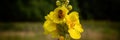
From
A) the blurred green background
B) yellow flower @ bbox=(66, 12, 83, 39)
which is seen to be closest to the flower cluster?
yellow flower @ bbox=(66, 12, 83, 39)

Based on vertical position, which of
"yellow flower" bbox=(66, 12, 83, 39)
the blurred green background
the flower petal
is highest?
"yellow flower" bbox=(66, 12, 83, 39)

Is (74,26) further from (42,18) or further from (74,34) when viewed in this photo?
(42,18)

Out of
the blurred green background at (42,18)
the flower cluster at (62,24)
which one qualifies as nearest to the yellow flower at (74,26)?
the flower cluster at (62,24)

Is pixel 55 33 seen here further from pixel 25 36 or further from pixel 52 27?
pixel 25 36

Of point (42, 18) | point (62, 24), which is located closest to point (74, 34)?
point (62, 24)

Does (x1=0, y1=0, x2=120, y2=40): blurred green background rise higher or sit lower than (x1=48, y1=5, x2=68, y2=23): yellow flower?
lower

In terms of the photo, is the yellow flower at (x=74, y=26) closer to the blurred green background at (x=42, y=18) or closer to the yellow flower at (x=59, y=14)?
the yellow flower at (x=59, y=14)

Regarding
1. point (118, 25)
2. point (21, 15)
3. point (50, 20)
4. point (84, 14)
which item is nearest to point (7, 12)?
point (21, 15)

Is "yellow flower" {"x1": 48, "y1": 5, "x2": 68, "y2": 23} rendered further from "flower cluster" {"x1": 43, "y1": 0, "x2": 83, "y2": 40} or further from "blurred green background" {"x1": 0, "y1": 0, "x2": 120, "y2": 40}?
"blurred green background" {"x1": 0, "y1": 0, "x2": 120, "y2": 40}
